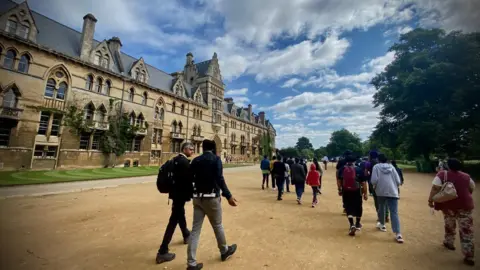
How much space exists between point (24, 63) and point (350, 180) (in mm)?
26263

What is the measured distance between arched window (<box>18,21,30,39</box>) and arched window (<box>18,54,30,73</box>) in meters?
1.71

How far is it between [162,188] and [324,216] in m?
5.72

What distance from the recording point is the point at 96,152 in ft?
74.6

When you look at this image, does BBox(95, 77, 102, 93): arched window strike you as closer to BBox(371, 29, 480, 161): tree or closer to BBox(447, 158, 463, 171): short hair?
BBox(447, 158, 463, 171): short hair

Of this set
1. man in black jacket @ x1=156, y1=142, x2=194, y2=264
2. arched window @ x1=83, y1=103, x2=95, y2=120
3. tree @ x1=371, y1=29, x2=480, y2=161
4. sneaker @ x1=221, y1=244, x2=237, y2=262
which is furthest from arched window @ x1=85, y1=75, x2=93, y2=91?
tree @ x1=371, y1=29, x2=480, y2=161

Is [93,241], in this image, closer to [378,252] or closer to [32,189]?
[378,252]

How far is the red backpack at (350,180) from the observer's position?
557cm

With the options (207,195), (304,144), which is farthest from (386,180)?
(304,144)

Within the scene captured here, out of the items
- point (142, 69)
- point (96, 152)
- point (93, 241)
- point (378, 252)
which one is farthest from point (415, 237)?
point (142, 69)

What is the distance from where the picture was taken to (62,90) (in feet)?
66.2

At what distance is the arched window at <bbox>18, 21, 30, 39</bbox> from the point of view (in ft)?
56.6

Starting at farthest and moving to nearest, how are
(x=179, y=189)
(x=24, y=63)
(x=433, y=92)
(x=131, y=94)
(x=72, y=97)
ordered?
(x=131, y=94)
(x=433, y=92)
(x=72, y=97)
(x=24, y=63)
(x=179, y=189)

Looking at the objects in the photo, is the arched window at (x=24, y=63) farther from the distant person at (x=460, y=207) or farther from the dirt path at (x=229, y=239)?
the distant person at (x=460, y=207)

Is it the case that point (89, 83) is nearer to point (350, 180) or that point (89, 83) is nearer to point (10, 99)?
point (10, 99)
